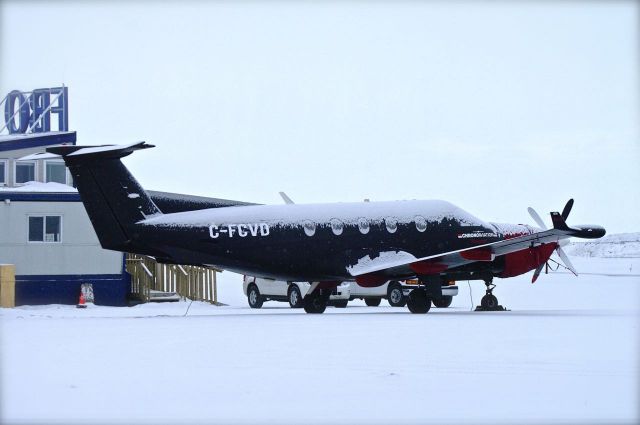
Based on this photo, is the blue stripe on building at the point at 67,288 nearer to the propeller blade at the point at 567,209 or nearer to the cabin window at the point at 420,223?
the cabin window at the point at 420,223

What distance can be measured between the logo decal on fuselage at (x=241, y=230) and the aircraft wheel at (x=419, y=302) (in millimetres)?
4687

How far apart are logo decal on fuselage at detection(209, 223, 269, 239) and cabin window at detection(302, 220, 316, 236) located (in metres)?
1.13

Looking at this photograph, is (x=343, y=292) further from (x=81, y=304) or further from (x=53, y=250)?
(x=53, y=250)

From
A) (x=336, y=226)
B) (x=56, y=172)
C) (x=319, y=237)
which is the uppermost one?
(x=56, y=172)

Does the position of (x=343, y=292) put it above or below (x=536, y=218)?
below

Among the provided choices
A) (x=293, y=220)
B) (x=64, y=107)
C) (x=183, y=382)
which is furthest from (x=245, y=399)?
(x=64, y=107)

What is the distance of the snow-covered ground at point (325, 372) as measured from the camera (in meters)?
9.90

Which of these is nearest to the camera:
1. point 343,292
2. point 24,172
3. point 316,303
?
point 316,303

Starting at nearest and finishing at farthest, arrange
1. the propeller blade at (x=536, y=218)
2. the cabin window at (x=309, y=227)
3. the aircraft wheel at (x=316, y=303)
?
1. the cabin window at (x=309, y=227)
2. the aircraft wheel at (x=316, y=303)
3. the propeller blade at (x=536, y=218)

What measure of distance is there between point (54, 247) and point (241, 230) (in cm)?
1268

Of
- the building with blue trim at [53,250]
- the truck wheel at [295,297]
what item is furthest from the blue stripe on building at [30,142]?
the truck wheel at [295,297]

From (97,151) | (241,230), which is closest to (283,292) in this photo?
(241,230)

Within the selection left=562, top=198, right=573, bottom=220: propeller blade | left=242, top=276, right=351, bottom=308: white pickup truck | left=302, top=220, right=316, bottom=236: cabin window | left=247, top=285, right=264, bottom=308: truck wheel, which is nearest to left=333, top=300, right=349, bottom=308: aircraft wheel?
left=242, top=276, right=351, bottom=308: white pickup truck

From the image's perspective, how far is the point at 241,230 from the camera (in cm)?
2733
